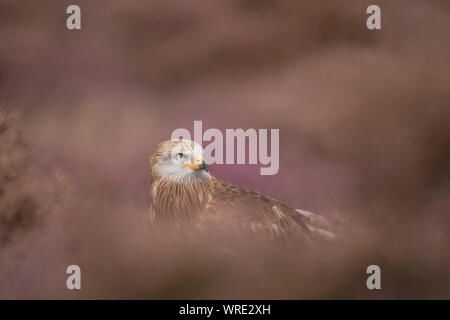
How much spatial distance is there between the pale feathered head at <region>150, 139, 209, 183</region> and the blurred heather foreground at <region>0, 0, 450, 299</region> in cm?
3

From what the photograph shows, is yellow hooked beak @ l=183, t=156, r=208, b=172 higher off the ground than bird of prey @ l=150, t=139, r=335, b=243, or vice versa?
yellow hooked beak @ l=183, t=156, r=208, b=172

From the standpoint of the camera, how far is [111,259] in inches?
37.1

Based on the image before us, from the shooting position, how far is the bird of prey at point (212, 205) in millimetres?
933

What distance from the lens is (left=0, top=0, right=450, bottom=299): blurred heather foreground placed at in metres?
0.93

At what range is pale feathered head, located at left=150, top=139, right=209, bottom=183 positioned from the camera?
2.96 feet

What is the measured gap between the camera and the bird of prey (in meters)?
0.93

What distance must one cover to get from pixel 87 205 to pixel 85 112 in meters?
0.21

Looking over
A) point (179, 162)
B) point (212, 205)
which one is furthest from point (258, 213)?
point (179, 162)

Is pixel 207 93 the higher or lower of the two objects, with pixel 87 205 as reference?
higher

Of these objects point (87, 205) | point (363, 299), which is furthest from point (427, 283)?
point (87, 205)

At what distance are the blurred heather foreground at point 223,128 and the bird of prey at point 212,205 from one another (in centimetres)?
3

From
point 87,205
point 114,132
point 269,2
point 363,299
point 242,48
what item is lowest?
point 363,299

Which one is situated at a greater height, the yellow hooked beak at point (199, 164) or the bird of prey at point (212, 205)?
the yellow hooked beak at point (199, 164)

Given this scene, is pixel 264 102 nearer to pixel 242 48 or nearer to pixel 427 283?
pixel 242 48
